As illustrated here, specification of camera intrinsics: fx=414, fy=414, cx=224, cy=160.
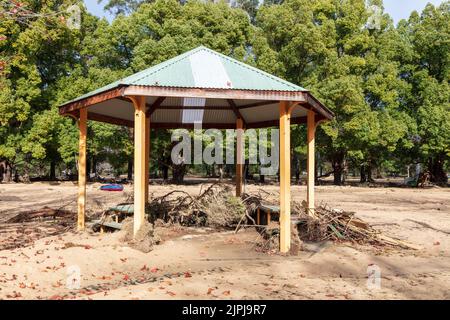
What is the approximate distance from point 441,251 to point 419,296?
4295 mm

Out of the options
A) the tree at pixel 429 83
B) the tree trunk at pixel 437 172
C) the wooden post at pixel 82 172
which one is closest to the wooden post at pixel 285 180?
the wooden post at pixel 82 172

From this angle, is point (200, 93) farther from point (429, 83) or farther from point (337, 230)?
point (429, 83)

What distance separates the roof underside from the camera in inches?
350

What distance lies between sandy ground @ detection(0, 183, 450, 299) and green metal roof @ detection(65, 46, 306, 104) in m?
3.63

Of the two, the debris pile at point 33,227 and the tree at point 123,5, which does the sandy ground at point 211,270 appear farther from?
the tree at point 123,5

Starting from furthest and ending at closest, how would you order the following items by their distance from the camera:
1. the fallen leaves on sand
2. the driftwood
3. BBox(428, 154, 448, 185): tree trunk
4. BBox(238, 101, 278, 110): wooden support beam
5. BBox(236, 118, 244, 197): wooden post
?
1. BBox(428, 154, 448, 185): tree trunk
2. BBox(236, 118, 244, 197): wooden post
3. the driftwood
4. BBox(238, 101, 278, 110): wooden support beam
5. the fallen leaves on sand

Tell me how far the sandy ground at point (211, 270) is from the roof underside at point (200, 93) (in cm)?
341

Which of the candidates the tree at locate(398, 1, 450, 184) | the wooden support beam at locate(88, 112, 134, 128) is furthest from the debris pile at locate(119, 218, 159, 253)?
the tree at locate(398, 1, 450, 184)

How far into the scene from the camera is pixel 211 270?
7723 millimetres

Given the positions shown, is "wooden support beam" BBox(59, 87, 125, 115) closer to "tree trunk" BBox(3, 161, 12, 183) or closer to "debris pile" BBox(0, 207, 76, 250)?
"debris pile" BBox(0, 207, 76, 250)
